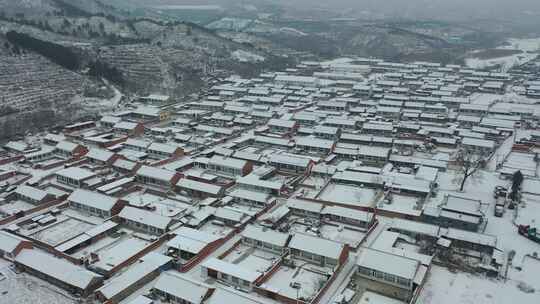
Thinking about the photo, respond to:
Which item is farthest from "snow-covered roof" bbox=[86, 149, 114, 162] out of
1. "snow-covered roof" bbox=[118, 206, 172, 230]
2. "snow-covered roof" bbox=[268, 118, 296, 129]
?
"snow-covered roof" bbox=[268, 118, 296, 129]

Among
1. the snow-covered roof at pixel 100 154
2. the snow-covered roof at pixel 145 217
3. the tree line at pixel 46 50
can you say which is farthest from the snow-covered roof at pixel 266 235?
the tree line at pixel 46 50

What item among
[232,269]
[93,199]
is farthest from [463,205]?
[93,199]

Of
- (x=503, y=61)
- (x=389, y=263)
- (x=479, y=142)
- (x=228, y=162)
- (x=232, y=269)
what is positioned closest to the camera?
(x=389, y=263)

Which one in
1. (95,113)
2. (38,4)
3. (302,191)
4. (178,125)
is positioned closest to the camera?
(302,191)

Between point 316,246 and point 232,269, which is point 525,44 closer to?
point 316,246

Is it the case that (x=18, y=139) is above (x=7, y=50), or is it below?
below

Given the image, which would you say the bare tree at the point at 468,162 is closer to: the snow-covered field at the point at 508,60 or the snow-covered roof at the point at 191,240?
the snow-covered roof at the point at 191,240

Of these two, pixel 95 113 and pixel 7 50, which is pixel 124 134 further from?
pixel 7 50

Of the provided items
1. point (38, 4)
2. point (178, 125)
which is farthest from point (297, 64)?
point (38, 4)
